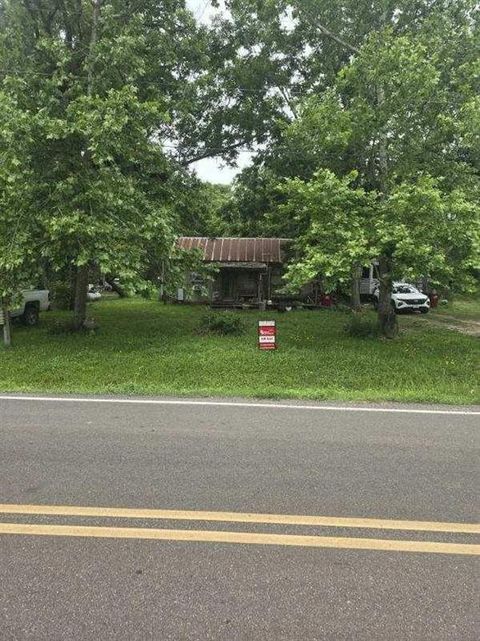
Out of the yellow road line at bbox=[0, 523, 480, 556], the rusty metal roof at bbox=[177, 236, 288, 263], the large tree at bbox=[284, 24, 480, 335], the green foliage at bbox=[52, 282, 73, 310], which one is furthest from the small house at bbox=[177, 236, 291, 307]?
the yellow road line at bbox=[0, 523, 480, 556]

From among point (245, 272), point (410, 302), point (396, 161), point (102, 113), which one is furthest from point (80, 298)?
point (410, 302)

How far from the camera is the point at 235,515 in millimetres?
4016

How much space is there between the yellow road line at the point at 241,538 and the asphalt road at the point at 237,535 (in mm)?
14

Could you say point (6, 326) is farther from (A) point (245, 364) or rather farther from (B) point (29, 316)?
(A) point (245, 364)

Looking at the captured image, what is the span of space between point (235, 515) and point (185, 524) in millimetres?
401

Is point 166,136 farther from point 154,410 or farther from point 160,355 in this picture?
point 154,410

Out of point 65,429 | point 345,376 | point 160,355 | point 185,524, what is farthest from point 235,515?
point 160,355

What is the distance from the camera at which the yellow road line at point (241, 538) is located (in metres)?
3.55

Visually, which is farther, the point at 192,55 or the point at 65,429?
the point at 192,55

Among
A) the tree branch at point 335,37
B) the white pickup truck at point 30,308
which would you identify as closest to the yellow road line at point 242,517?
the white pickup truck at point 30,308

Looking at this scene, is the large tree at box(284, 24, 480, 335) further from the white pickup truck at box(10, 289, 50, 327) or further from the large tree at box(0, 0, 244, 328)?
the white pickup truck at box(10, 289, 50, 327)

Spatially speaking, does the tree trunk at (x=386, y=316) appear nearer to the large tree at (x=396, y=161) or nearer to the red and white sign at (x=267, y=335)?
the large tree at (x=396, y=161)

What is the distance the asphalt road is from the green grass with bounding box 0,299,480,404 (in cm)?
310

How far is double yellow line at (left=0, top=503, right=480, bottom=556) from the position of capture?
11.8 ft
